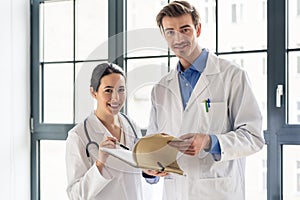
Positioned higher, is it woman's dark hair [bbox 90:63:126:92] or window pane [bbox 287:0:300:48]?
window pane [bbox 287:0:300:48]

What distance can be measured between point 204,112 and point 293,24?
68 centimetres

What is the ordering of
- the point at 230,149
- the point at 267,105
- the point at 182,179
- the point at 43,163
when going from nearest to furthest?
the point at 230,149 < the point at 182,179 < the point at 267,105 < the point at 43,163

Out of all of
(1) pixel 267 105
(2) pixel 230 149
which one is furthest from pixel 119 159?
(1) pixel 267 105

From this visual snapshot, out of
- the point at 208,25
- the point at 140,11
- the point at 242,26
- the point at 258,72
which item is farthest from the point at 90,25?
the point at 258,72

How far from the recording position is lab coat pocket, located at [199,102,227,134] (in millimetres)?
1496

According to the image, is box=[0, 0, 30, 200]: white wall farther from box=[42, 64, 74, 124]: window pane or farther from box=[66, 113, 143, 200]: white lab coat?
box=[66, 113, 143, 200]: white lab coat

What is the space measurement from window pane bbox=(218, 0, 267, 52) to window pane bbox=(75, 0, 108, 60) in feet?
1.97

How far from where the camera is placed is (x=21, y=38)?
7.92 feet

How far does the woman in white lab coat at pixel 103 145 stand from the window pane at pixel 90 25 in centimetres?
76

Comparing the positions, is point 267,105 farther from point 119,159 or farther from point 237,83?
point 119,159

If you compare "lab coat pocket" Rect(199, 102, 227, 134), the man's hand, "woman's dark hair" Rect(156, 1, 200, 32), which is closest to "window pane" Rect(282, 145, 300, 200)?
"lab coat pocket" Rect(199, 102, 227, 134)

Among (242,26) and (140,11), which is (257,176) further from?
(140,11)

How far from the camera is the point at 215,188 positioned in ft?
5.01

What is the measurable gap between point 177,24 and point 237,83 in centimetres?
28
